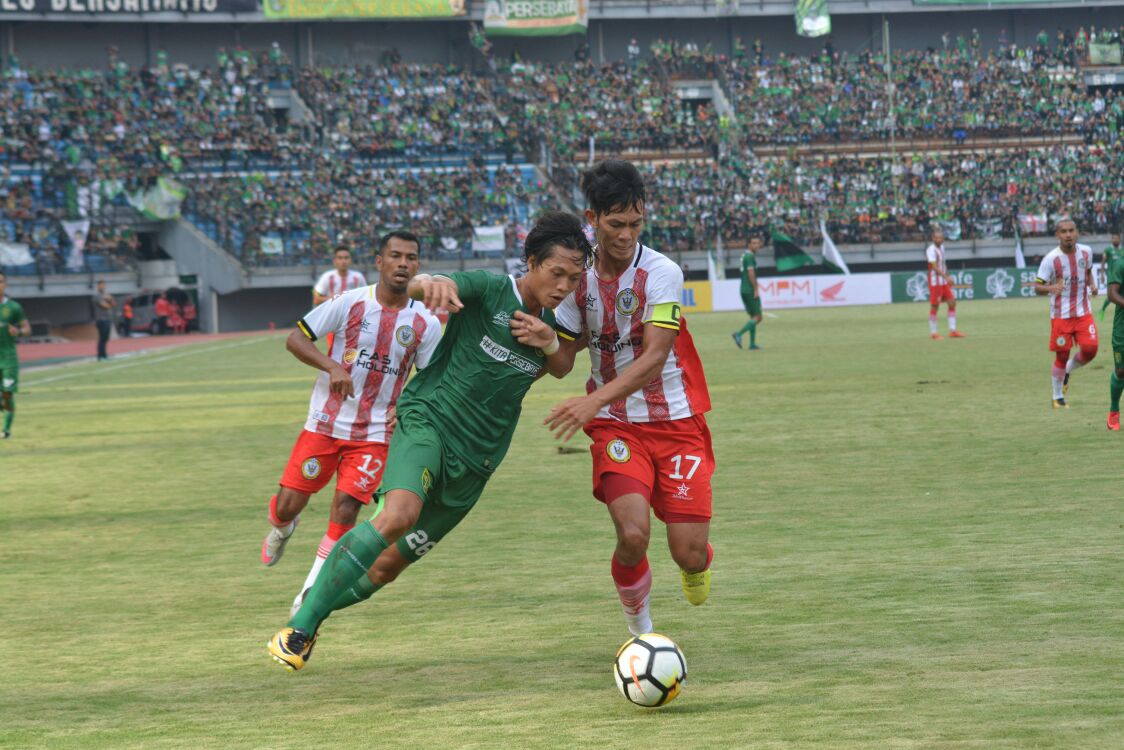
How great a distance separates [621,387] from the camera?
6.18 m

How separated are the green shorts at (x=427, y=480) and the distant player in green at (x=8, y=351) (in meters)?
14.7

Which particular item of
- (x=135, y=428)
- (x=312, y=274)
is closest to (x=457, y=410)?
(x=135, y=428)

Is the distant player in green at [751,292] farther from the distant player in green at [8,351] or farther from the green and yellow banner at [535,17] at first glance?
the green and yellow banner at [535,17]

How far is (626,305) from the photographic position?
650 centimetres

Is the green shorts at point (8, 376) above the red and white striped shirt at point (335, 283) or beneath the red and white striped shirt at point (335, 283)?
beneath

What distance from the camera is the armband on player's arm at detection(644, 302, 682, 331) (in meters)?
6.37

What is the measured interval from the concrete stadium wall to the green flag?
18.4 m

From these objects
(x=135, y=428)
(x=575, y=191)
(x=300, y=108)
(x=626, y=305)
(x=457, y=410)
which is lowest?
(x=135, y=428)

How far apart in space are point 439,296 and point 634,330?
1.07 meters

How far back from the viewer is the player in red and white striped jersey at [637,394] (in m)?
6.29

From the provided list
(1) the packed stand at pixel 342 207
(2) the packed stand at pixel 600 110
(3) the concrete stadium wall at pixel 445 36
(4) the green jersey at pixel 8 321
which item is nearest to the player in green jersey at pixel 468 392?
(4) the green jersey at pixel 8 321

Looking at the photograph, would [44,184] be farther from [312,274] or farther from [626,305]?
[626,305]

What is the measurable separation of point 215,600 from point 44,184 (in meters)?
47.7

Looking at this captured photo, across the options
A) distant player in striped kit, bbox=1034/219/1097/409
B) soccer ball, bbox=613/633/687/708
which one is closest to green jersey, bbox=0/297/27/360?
distant player in striped kit, bbox=1034/219/1097/409
